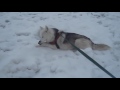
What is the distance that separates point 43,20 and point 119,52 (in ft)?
8.84

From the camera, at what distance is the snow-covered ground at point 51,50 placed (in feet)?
11.9

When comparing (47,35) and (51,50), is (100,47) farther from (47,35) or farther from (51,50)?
(47,35)

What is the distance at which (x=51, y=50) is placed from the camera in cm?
435

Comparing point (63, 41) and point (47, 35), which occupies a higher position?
point (47, 35)

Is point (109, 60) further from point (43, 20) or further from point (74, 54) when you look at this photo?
point (43, 20)

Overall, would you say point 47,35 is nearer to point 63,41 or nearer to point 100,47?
point 63,41

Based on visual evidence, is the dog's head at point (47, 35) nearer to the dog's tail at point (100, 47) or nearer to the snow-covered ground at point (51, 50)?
the snow-covered ground at point (51, 50)

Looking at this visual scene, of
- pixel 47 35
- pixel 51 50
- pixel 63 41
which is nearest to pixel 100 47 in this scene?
pixel 63 41

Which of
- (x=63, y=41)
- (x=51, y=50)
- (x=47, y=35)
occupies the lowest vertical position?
(x=51, y=50)

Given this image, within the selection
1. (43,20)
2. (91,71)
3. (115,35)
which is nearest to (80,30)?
(115,35)

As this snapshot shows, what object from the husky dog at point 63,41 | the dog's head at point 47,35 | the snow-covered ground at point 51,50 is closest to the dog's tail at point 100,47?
the husky dog at point 63,41

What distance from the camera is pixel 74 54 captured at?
→ 13.7 feet

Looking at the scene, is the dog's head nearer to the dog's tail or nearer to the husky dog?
the husky dog

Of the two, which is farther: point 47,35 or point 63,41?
point 47,35
